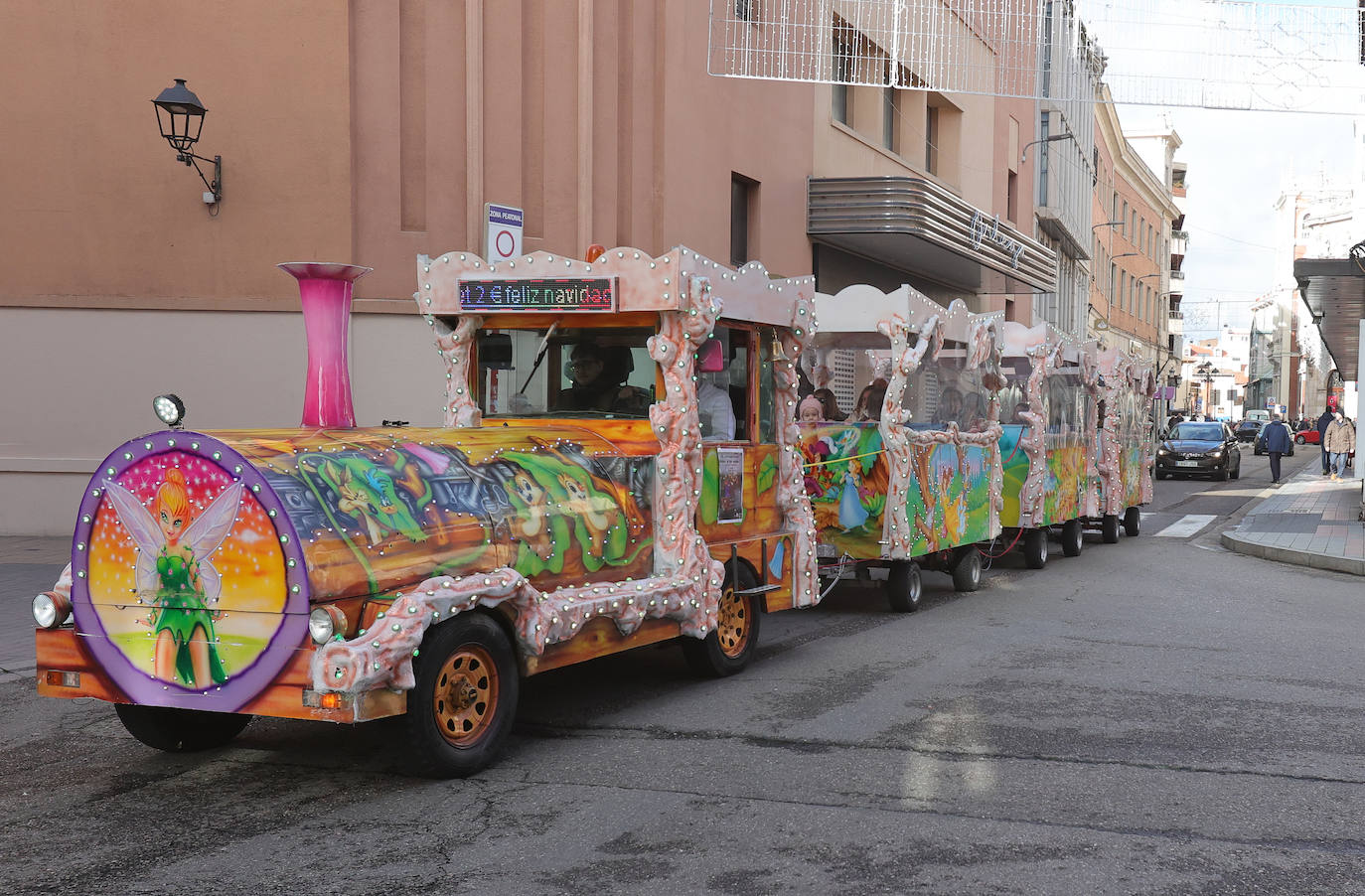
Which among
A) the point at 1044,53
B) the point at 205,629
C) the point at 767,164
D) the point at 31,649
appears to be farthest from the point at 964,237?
the point at 205,629

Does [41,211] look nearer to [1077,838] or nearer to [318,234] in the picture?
[318,234]

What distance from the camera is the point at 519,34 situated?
15750mm

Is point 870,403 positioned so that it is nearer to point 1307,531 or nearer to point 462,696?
point 462,696

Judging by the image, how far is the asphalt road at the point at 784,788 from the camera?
14.8 ft

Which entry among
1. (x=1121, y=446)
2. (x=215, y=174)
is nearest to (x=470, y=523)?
(x=215, y=174)

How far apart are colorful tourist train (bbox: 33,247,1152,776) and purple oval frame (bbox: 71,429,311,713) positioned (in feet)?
0.04

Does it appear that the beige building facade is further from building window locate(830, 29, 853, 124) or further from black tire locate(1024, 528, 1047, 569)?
building window locate(830, 29, 853, 124)

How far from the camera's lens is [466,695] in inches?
229

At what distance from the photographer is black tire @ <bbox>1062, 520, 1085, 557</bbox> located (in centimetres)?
1653

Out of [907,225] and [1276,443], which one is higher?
[907,225]

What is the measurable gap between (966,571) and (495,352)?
6.56 metres

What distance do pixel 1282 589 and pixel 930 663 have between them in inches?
248

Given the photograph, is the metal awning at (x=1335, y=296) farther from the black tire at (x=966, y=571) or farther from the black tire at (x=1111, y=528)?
the black tire at (x=966, y=571)

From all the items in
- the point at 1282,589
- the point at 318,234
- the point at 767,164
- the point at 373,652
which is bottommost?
the point at 1282,589
